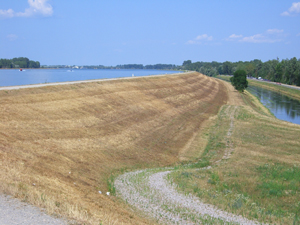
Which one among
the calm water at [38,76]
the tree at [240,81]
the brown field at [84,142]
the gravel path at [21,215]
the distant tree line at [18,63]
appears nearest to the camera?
the gravel path at [21,215]

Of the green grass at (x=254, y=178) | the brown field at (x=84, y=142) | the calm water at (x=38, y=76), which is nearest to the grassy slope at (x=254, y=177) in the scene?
the green grass at (x=254, y=178)

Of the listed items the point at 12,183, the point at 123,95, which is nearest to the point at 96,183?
the point at 12,183

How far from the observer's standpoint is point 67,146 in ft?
77.4

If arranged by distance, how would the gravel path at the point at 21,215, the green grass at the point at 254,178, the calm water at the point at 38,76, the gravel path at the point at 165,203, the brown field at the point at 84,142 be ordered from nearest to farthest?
1. the gravel path at the point at 21,215
2. the brown field at the point at 84,142
3. the gravel path at the point at 165,203
4. the green grass at the point at 254,178
5. the calm water at the point at 38,76

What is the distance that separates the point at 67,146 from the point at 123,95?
27.3m

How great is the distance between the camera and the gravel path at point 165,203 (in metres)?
13.5

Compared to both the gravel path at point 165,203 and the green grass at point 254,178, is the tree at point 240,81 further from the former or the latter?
the gravel path at point 165,203

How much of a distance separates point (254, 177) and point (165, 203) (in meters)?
9.10

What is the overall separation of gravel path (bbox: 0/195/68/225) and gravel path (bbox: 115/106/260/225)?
5122 mm

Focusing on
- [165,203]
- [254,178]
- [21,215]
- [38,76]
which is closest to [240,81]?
[38,76]

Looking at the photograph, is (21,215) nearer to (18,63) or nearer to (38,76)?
(38,76)

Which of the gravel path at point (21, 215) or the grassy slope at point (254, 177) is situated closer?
the gravel path at point (21, 215)

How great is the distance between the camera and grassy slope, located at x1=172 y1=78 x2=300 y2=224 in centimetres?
1555

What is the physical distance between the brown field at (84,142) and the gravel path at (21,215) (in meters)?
0.39
